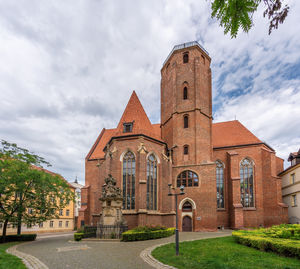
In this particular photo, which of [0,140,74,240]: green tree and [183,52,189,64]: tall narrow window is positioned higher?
[183,52,189,64]: tall narrow window

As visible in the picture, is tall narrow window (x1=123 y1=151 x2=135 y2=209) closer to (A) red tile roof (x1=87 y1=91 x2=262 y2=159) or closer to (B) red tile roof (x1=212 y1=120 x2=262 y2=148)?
(A) red tile roof (x1=87 y1=91 x2=262 y2=159)

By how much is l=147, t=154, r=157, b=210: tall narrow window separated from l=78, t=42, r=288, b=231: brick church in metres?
0.10

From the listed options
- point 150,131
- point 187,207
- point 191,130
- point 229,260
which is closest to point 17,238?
point 150,131

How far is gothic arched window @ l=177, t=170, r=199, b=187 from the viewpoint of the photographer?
93.4 feet

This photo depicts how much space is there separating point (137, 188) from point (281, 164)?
22.6 meters

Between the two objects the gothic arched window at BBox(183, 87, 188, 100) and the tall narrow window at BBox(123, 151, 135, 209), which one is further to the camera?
the gothic arched window at BBox(183, 87, 188, 100)

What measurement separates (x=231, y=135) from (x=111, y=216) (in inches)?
801

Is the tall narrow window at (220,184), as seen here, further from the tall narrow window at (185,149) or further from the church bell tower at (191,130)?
the tall narrow window at (185,149)

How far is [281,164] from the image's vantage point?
116 feet

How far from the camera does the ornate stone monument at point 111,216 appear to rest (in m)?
20.0

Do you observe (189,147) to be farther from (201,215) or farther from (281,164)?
(281,164)

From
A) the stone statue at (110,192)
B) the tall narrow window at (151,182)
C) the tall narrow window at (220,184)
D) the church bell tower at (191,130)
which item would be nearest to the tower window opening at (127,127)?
the tall narrow window at (151,182)

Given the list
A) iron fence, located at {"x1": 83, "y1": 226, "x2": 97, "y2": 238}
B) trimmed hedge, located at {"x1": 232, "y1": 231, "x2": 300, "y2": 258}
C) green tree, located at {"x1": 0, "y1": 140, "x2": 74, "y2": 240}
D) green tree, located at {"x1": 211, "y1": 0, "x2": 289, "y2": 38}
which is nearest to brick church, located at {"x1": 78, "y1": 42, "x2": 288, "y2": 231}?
iron fence, located at {"x1": 83, "y1": 226, "x2": 97, "y2": 238}

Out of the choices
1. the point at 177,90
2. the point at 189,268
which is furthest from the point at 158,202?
the point at 189,268
